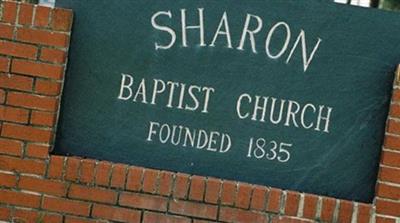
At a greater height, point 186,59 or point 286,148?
point 186,59

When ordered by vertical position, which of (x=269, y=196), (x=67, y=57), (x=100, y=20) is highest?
(x=100, y=20)

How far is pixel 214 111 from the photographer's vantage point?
316 centimetres

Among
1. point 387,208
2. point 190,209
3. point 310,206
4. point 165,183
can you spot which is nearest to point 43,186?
point 165,183

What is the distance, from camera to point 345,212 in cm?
308

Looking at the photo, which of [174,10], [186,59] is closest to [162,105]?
[186,59]

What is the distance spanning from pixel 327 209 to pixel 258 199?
0.35m

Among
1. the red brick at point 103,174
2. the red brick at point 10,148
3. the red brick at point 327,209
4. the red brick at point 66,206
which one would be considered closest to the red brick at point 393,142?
the red brick at point 327,209

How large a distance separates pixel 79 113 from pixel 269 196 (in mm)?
1072

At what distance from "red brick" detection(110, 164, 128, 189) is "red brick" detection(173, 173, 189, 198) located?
27cm

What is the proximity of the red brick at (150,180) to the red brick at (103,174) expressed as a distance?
0.19m

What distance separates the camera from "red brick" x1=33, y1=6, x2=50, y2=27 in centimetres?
305

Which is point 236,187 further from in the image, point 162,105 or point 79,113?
point 79,113

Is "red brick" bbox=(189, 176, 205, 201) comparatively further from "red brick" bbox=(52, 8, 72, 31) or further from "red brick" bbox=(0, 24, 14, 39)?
"red brick" bbox=(0, 24, 14, 39)

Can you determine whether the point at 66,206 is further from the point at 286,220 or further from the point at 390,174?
the point at 390,174
